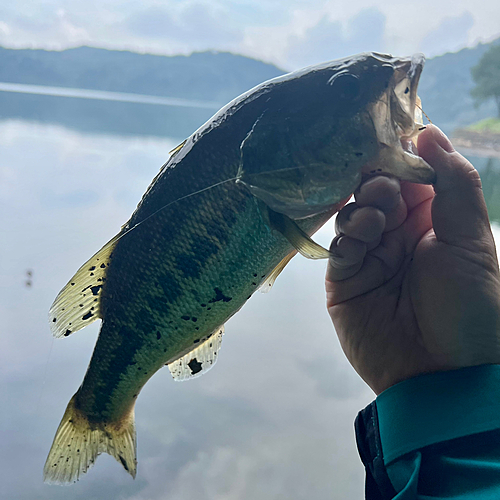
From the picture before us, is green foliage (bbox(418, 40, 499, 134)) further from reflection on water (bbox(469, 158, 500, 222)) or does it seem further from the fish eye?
the fish eye

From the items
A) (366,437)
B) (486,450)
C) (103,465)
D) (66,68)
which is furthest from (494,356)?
(66,68)

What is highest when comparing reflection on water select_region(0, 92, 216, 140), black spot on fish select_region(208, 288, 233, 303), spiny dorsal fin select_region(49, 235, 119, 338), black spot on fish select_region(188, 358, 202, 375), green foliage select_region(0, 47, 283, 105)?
reflection on water select_region(0, 92, 216, 140)

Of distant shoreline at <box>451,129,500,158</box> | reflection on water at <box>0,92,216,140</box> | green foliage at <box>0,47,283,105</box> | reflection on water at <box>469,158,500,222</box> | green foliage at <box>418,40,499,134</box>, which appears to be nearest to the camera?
reflection on water at <box>469,158,500,222</box>

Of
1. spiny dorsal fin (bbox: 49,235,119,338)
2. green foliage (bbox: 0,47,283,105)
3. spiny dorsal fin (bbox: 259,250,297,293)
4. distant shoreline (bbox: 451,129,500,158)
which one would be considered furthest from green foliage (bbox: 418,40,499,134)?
spiny dorsal fin (bbox: 49,235,119,338)

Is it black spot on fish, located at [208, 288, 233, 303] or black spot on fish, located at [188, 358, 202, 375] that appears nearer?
black spot on fish, located at [208, 288, 233, 303]

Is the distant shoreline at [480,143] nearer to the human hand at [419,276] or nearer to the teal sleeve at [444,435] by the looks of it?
the human hand at [419,276]

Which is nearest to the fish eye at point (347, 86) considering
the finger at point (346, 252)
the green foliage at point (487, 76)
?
the finger at point (346, 252)

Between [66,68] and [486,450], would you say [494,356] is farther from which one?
[66,68]
